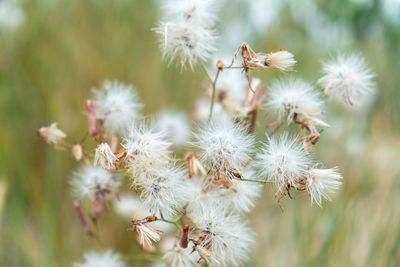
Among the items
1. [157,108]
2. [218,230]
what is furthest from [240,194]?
[157,108]

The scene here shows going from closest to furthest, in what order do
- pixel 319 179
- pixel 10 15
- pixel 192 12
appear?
pixel 319 179 → pixel 192 12 → pixel 10 15

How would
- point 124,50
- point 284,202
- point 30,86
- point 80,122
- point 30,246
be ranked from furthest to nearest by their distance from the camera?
point 124,50 < point 30,86 < point 80,122 < point 284,202 < point 30,246

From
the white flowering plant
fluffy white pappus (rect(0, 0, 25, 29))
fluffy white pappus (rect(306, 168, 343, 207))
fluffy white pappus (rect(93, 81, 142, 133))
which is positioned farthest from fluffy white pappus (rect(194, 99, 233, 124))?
fluffy white pappus (rect(0, 0, 25, 29))

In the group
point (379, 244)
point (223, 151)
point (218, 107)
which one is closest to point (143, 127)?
point (223, 151)

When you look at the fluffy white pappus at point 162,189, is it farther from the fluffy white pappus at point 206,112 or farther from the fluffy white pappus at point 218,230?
the fluffy white pappus at point 206,112

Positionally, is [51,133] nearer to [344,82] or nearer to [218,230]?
[218,230]

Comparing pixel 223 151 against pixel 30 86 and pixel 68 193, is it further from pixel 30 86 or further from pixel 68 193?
pixel 30 86

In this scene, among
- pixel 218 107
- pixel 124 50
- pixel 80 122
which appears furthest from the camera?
pixel 124 50

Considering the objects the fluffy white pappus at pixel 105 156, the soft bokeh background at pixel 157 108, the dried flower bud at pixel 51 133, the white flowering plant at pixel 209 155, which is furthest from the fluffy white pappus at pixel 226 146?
the soft bokeh background at pixel 157 108
